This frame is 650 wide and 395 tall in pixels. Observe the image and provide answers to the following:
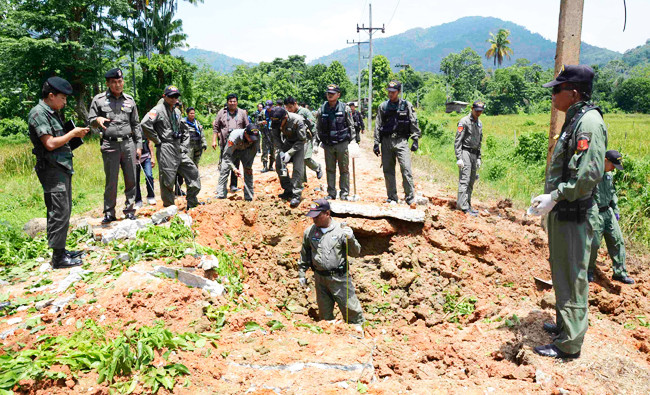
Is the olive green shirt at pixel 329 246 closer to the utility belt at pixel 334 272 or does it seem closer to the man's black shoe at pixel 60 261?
the utility belt at pixel 334 272

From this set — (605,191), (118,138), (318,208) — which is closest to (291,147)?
(118,138)

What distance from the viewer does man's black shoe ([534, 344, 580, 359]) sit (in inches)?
125

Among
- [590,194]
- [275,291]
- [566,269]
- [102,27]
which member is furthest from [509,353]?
[102,27]

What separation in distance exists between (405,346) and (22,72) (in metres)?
23.1

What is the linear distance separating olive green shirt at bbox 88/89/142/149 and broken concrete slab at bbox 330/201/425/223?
3.10 m

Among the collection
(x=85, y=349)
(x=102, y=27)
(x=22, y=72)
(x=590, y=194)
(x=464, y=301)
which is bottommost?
(x=464, y=301)

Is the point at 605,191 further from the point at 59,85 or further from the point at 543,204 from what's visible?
the point at 59,85

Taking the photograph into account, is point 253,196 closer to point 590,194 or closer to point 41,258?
point 41,258

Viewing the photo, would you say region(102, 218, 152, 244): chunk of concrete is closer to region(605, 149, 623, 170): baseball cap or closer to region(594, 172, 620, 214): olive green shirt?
region(594, 172, 620, 214): olive green shirt

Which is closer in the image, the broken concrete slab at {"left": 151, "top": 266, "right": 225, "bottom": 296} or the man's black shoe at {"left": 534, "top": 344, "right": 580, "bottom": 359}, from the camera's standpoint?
the man's black shoe at {"left": 534, "top": 344, "right": 580, "bottom": 359}

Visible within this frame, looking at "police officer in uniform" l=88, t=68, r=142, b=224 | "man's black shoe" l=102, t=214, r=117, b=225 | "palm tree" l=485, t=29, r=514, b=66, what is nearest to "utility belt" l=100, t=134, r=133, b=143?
"police officer in uniform" l=88, t=68, r=142, b=224

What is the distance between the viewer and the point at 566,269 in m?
3.15

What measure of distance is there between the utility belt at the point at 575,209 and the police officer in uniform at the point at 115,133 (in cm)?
522

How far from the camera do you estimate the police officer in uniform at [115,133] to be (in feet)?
18.2
